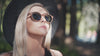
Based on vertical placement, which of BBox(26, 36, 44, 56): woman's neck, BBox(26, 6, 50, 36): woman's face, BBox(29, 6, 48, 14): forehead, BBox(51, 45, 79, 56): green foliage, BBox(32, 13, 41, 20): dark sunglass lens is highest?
BBox(29, 6, 48, 14): forehead

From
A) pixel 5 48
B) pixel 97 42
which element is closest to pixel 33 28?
pixel 5 48

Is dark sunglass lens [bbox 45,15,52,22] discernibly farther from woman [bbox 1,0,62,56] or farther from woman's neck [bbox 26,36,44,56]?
woman's neck [bbox 26,36,44,56]

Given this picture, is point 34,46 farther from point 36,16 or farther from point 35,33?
point 36,16

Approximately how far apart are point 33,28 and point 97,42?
486 inches

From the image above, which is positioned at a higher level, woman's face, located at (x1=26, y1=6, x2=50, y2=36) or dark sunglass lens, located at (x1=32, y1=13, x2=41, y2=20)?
dark sunglass lens, located at (x1=32, y1=13, x2=41, y2=20)

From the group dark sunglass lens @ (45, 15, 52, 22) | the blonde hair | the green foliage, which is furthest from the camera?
the green foliage

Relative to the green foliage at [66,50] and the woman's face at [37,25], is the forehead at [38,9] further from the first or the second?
the green foliage at [66,50]

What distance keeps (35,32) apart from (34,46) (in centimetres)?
17

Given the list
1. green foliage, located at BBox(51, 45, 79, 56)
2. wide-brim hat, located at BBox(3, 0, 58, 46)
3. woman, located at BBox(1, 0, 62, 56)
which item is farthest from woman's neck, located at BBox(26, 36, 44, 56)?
green foliage, located at BBox(51, 45, 79, 56)

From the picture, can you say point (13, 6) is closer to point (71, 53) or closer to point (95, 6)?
point (71, 53)

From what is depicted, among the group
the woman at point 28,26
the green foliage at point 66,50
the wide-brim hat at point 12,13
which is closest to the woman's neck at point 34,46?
the woman at point 28,26

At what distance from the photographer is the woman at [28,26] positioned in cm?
229

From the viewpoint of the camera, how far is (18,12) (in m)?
2.35

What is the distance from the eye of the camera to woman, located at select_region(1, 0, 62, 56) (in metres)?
2.29
